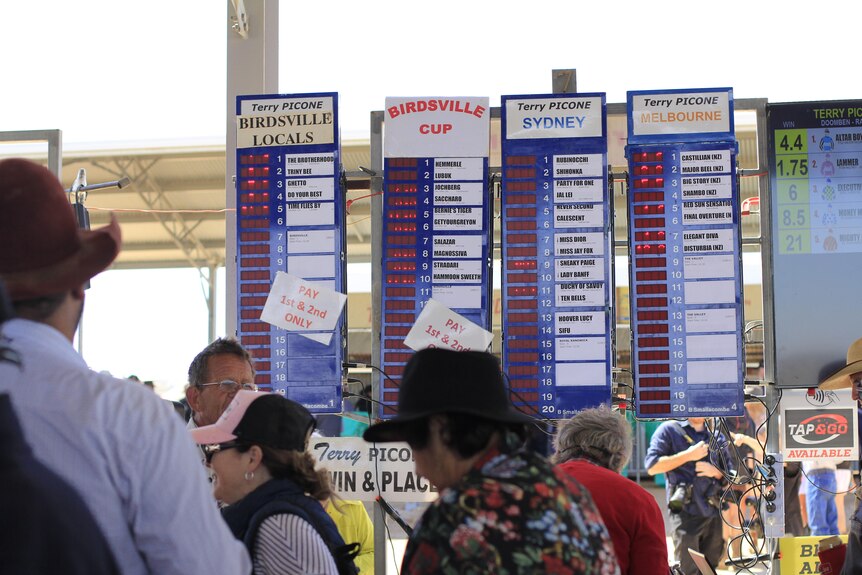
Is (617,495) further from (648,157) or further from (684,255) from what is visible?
(648,157)

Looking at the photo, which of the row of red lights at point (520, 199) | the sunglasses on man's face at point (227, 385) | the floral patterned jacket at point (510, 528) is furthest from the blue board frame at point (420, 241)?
the floral patterned jacket at point (510, 528)

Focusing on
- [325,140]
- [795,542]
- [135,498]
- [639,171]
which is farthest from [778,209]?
[135,498]

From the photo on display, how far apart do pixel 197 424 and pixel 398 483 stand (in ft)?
5.74

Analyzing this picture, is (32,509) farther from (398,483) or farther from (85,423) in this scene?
(398,483)

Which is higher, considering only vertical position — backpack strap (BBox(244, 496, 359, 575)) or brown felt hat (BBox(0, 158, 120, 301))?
brown felt hat (BBox(0, 158, 120, 301))

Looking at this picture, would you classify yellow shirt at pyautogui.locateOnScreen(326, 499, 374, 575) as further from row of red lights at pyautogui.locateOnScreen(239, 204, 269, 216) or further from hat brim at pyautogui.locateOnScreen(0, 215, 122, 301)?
hat brim at pyautogui.locateOnScreen(0, 215, 122, 301)

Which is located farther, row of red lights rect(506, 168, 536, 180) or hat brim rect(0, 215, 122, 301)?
row of red lights rect(506, 168, 536, 180)

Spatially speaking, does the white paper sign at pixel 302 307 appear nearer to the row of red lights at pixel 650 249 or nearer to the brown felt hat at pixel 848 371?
the row of red lights at pixel 650 249

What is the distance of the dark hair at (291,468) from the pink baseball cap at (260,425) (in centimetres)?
2

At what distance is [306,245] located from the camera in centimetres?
571

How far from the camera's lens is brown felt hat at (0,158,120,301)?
69.0 inches

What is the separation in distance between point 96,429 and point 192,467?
179mm

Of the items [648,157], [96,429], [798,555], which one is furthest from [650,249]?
[96,429]

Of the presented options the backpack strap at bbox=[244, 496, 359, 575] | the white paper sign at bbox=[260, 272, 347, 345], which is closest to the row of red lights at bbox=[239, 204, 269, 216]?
the white paper sign at bbox=[260, 272, 347, 345]
